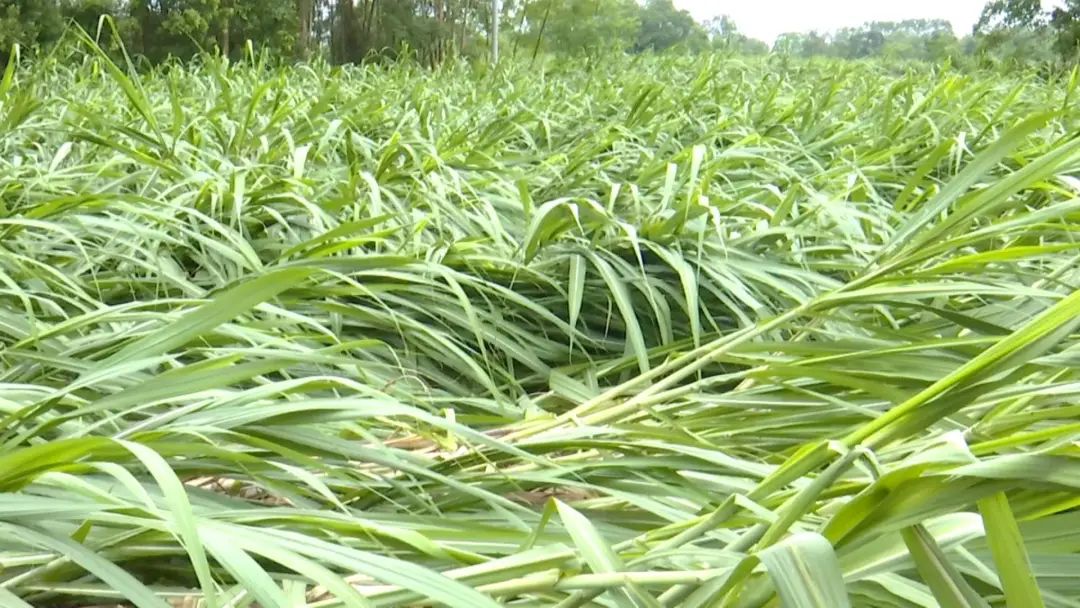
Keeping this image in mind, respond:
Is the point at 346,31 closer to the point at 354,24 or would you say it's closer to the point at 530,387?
the point at 354,24

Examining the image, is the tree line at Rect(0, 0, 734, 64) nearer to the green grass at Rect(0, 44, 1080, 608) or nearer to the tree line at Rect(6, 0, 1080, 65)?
the tree line at Rect(6, 0, 1080, 65)

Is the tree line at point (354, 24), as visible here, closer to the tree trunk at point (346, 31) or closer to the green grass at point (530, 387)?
the tree trunk at point (346, 31)

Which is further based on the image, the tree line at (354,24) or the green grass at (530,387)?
the tree line at (354,24)

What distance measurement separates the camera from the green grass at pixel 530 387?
1.30 feet

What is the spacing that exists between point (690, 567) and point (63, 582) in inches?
13.8

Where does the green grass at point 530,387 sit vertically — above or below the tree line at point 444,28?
below

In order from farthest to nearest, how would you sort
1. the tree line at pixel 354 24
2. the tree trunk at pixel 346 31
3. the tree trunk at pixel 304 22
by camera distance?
the tree trunk at pixel 346 31
the tree trunk at pixel 304 22
the tree line at pixel 354 24

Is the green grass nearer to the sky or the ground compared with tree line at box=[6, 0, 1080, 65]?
nearer to the ground

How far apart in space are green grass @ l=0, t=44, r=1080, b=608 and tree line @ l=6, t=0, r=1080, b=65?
16.1 feet

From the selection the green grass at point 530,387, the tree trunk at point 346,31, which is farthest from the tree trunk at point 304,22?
the green grass at point 530,387

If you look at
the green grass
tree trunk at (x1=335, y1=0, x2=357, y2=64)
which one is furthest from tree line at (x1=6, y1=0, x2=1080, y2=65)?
the green grass

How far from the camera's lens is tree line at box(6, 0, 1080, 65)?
271 inches

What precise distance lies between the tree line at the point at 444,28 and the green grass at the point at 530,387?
4916mm

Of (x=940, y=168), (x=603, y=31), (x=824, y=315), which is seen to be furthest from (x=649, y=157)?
(x=603, y=31)
